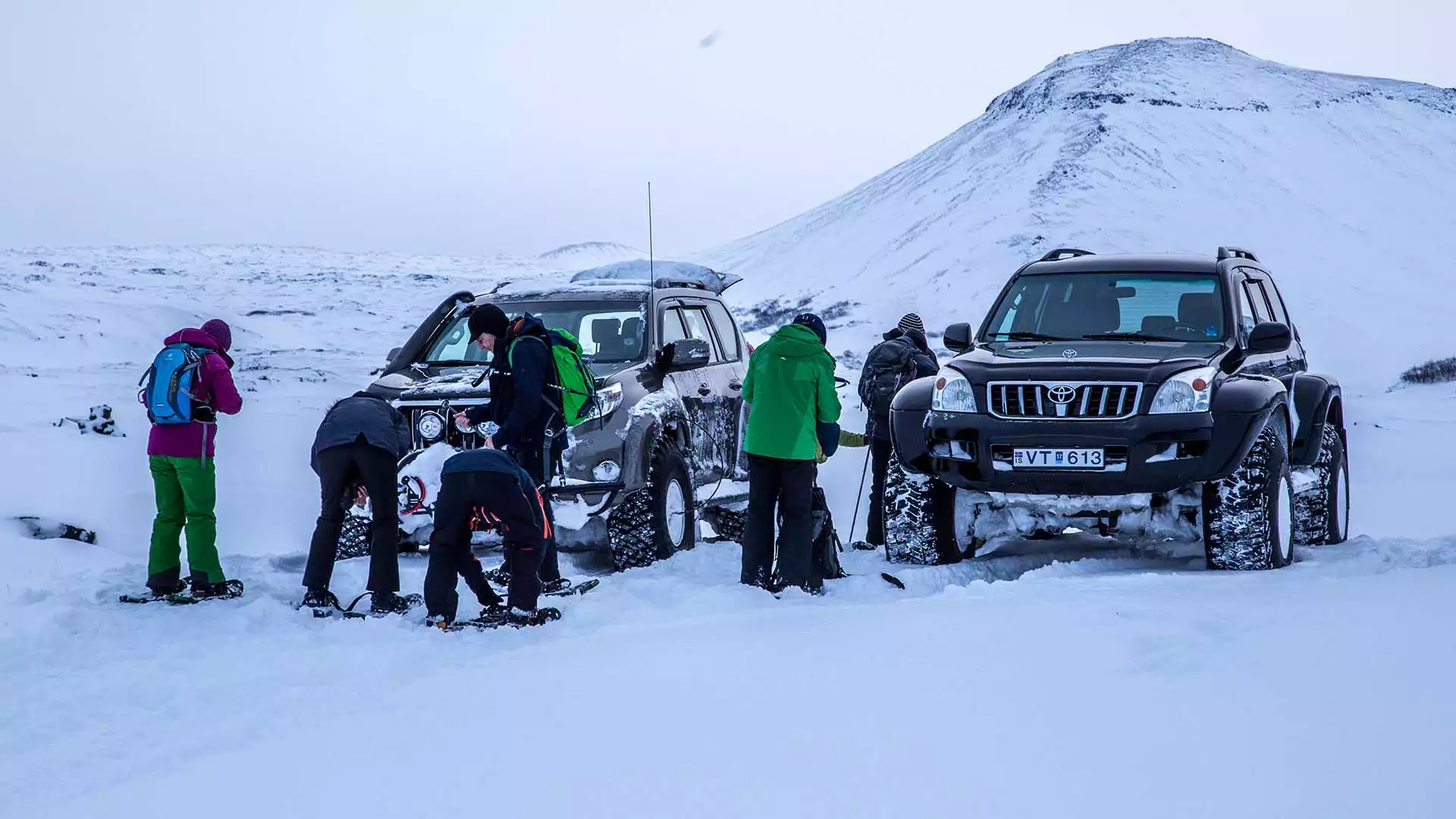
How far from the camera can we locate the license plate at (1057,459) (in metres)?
7.22

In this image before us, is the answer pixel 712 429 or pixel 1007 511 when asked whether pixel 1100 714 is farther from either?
pixel 712 429

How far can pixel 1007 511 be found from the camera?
7973 millimetres

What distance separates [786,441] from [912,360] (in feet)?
9.80

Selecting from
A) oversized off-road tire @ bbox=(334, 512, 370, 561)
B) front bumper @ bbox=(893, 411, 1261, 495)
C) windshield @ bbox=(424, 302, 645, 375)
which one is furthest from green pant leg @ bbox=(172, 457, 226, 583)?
front bumper @ bbox=(893, 411, 1261, 495)

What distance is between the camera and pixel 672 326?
31.2ft

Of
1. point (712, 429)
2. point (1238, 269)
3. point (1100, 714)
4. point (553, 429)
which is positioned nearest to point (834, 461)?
point (712, 429)

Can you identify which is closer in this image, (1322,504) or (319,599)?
(319,599)

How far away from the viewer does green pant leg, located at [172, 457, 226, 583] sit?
23.1ft

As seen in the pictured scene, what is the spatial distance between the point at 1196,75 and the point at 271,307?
208 feet

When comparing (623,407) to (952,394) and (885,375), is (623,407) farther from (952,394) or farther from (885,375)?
(885,375)

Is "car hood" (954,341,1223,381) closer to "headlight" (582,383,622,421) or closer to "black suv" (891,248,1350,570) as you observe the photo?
"black suv" (891,248,1350,570)

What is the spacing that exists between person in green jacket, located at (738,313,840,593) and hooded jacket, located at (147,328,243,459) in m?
2.76

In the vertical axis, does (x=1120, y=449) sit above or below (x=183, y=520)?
above

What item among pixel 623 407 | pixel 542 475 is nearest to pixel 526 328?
pixel 542 475
